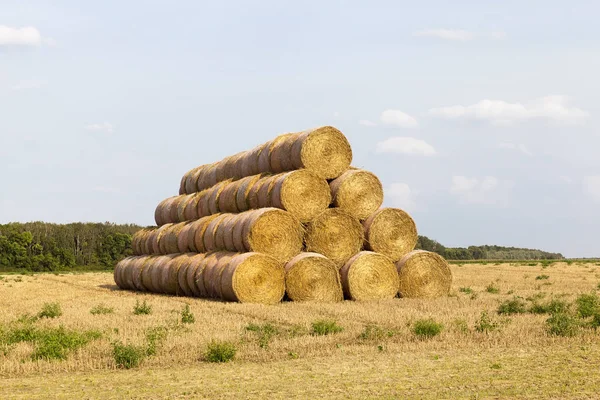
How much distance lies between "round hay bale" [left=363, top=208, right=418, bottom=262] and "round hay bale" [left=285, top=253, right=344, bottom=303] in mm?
1955

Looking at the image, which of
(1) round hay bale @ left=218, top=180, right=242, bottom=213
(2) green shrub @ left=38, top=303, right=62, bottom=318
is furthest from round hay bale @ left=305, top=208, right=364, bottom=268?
(2) green shrub @ left=38, top=303, right=62, bottom=318

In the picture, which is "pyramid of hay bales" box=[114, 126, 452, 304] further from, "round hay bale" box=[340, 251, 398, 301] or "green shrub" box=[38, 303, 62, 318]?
"green shrub" box=[38, 303, 62, 318]

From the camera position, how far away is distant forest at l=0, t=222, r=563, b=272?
70062 mm

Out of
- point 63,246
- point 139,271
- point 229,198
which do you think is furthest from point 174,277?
point 63,246

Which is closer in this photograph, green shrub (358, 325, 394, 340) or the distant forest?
green shrub (358, 325, 394, 340)

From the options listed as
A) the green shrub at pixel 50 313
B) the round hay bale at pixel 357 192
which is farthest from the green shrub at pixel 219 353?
the round hay bale at pixel 357 192

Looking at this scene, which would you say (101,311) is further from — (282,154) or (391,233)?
(391,233)

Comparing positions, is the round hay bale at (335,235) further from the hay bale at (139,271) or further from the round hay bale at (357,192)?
the hay bale at (139,271)

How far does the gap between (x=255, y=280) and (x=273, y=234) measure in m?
1.38

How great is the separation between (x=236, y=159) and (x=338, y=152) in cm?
493

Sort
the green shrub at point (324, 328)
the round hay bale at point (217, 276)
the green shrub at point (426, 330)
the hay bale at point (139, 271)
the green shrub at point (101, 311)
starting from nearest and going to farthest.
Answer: the green shrub at point (426, 330), the green shrub at point (324, 328), the green shrub at point (101, 311), the round hay bale at point (217, 276), the hay bale at point (139, 271)

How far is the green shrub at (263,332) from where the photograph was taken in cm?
1272

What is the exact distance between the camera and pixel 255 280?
824 inches

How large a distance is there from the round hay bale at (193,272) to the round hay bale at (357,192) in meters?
4.54
